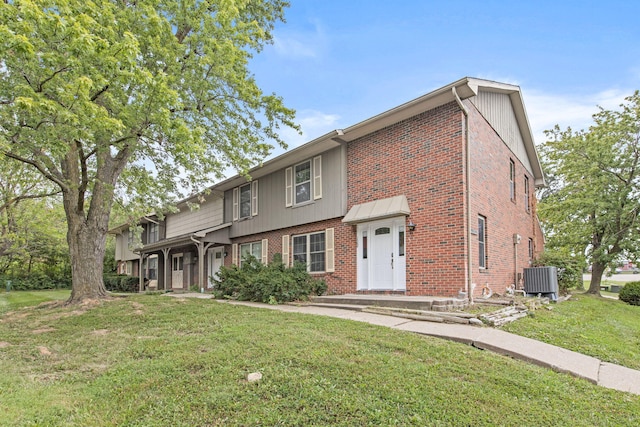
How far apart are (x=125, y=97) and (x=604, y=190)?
19628 millimetres

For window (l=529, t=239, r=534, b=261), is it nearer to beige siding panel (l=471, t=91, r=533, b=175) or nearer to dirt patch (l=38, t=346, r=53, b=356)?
beige siding panel (l=471, t=91, r=533, b=175)

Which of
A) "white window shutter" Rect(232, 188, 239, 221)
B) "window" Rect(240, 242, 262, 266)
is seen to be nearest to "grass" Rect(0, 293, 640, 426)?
"window" Rect(240, 242, 262, 266)

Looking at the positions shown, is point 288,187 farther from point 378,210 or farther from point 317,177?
point 378,210

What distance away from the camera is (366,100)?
1516cm

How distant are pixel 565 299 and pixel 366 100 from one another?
9.96 m

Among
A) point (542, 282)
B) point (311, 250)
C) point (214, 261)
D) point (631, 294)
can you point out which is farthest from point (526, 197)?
point (214, 261)

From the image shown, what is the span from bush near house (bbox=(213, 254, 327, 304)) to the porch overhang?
2.17m

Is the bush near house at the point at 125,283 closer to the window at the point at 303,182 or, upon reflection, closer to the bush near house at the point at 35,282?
the bush near house at the point at 35,282

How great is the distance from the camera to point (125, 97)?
7824 millimetres

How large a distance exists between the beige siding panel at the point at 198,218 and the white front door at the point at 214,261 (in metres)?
1.24

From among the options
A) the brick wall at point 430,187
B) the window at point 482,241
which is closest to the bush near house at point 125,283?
the brick wall at point 430,187

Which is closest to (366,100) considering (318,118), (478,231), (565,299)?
(318,118)

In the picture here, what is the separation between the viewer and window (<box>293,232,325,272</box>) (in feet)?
41.0

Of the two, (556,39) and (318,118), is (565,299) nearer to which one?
(556,39)
